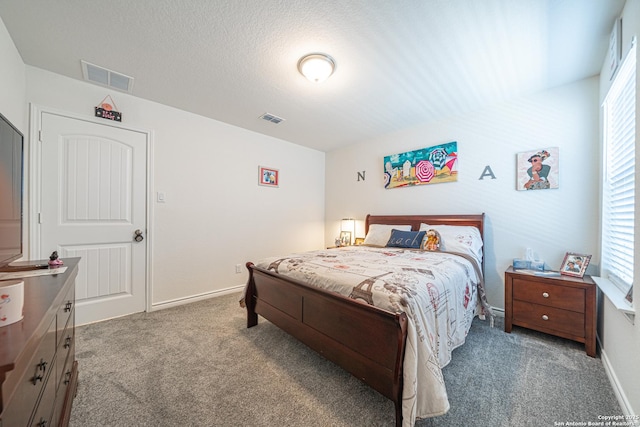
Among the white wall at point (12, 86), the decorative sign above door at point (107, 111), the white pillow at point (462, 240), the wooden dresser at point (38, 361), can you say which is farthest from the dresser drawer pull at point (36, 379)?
the white pillow at point (462, 240)

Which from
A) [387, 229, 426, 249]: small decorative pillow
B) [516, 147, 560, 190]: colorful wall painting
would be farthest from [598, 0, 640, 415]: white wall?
[387, 229, 426, 249]: small decorative pillow

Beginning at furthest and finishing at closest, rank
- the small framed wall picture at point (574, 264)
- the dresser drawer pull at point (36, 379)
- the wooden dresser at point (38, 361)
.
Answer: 1. the small framed wall picture at point (574, 264)
2. the dresser drawer pull at point (36, 379)
3. the wooden dresser at point (38, 361)

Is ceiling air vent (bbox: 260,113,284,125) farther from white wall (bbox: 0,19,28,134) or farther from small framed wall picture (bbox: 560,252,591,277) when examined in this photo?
small framed wall picture (bbox: 560,252,591,277)

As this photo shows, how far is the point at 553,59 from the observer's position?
2.10 metres

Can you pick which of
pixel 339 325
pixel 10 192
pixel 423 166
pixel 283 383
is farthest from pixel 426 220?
pixel 10 192

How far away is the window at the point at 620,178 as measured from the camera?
5.26 ft

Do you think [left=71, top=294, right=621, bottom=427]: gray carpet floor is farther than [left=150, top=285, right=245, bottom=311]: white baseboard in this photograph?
No

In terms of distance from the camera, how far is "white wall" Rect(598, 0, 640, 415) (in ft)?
4.28

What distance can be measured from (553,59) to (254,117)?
310 centimetres

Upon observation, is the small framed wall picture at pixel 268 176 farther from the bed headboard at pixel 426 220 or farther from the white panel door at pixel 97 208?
the bed headboard at pixel 426 220

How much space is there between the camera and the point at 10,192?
1354mm

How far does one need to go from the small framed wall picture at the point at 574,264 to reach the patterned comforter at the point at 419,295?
0.69 meters

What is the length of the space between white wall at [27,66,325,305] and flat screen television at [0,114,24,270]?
4.31 ft

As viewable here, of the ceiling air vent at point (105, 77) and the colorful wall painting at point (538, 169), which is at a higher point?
the ceiling air vent at point (105, 77)
